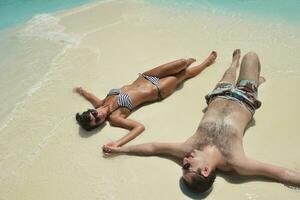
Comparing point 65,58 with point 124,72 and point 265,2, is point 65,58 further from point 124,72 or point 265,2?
point 265,2

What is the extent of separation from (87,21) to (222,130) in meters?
6.69

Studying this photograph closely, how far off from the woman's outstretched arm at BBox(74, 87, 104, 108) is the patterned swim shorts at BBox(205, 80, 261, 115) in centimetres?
181

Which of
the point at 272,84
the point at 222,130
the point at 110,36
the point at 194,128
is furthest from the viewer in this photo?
the point at 110,36

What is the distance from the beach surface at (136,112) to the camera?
4883 mm

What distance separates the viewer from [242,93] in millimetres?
5516

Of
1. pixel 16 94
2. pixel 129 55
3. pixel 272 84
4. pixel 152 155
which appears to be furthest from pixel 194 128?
pixel 16 94

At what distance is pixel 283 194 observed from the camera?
443 cm

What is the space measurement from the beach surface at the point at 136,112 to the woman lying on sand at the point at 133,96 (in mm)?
129

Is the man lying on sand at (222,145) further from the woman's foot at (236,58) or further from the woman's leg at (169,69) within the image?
the woman's leg at (169,69)

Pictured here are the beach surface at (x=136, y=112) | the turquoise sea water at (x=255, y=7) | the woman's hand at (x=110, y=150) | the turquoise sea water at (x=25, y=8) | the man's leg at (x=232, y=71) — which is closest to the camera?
the beach surface at (x=136, y=112)

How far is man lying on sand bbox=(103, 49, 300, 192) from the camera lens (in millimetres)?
4496

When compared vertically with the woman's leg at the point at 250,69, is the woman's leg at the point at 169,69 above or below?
below

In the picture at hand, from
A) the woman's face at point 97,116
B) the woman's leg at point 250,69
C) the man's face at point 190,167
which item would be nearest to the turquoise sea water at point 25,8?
the woman's face at point 97,116

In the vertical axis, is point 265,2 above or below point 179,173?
above
